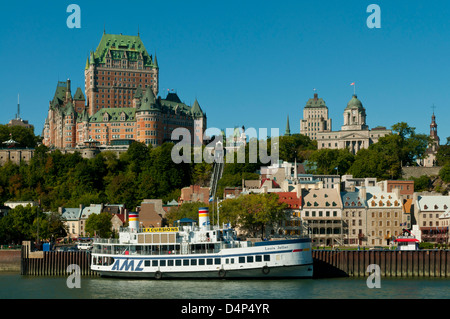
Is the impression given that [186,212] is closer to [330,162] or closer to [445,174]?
[330,162]

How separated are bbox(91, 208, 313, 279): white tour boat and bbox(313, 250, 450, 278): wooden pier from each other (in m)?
5.99

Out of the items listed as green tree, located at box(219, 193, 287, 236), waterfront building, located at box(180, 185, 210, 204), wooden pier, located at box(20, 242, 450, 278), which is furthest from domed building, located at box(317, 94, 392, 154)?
wooden pier, located at box(20, 242, 450, 278)

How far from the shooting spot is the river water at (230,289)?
6091 cm

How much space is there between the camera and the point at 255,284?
2648 inches

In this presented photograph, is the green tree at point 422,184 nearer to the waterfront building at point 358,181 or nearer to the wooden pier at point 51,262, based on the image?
the waterfront building at point 358,181

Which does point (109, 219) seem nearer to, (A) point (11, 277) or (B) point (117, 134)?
(A) point (11, 277)

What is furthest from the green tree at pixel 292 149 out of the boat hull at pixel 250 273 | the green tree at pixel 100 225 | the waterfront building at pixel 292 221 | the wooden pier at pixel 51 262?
the boat hull at pixel 250 273

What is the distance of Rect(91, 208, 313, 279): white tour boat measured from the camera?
69875 mm

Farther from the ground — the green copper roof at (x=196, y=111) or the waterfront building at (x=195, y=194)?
the green copper roof at (x=196, y=111)

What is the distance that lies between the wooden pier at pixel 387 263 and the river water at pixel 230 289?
2693mm

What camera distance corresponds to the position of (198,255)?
71.5m

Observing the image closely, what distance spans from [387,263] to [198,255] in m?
19.4

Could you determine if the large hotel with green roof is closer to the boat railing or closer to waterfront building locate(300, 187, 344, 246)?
waterfront building locate(300, 187, 344, 246)

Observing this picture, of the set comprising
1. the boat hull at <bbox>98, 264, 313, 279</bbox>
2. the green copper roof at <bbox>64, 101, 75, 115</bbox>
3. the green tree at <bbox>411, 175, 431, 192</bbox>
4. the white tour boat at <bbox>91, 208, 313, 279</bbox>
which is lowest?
Result: the boat hull at <bbox>98, 264, 313, 279</bbox>
